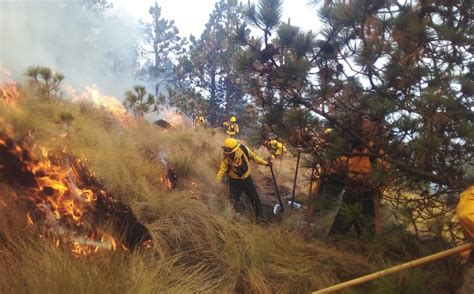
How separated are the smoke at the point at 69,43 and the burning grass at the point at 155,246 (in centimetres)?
1605

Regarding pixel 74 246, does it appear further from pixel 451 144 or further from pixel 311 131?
pixel 451 144

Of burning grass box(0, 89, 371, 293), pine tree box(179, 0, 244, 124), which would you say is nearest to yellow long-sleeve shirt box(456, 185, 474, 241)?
burning grass box(0, 89, 371, 293)

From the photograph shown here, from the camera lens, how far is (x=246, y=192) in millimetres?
6211

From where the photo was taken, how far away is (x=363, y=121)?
340 cm

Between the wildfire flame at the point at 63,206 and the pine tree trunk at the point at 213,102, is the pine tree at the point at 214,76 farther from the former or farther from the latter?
the wildfire flame at the point at 63,206

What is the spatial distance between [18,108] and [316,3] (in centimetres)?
512

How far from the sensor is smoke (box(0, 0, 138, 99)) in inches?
927

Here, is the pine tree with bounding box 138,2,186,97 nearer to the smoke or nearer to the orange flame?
the smoke

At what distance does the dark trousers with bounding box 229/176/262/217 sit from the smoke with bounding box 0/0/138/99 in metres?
17.1

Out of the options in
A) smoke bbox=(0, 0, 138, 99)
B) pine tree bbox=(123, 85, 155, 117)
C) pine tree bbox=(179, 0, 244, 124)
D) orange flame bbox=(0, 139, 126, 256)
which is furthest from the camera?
smoke bbox=(0, 0, 138, 99)

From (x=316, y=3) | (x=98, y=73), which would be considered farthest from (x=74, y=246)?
(x=98, y=73)

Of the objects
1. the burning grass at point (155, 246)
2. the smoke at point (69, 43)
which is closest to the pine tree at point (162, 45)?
the smoke at point (69, 43)

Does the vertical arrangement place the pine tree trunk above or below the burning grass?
above

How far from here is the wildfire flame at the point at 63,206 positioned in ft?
10.6
